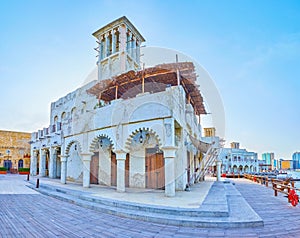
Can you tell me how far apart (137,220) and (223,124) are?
12448 millimetres

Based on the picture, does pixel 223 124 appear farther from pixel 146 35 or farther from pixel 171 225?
pixel 146 35

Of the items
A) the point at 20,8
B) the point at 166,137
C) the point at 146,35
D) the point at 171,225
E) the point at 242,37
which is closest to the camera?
the point at 171,225

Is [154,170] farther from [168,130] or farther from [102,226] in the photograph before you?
[102,226]

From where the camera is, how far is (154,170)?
1312 centimetres

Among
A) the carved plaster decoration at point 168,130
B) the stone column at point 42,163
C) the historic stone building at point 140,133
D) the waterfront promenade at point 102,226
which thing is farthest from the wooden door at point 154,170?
the stone column at point 42,163

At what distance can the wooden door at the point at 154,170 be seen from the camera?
1286 cm

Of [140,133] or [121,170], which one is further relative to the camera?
[140,133]

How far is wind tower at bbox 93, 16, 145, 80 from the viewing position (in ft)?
75.3

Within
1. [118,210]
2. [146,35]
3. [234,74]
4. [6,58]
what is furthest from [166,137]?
[146,35]

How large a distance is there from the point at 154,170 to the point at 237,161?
51777 millimetres

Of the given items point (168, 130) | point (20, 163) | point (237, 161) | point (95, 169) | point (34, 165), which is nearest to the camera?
point (168, 130)

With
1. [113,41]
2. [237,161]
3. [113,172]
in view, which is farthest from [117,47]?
[237,161]

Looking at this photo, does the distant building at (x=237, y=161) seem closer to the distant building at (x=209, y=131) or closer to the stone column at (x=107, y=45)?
the distant building at (x=209, y=131)

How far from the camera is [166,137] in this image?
10.1m
